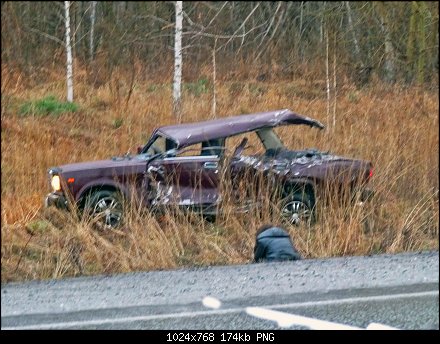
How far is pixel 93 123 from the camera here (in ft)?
64.1

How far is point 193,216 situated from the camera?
1107cm

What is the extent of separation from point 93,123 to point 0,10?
636 cm

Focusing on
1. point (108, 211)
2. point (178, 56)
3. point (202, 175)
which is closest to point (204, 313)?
point (108, 211)

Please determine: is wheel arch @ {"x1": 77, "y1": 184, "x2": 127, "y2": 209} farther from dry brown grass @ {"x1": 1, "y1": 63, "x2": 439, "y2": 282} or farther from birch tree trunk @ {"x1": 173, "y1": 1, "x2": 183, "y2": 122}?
birch tree trunk @ {"x1": 173, "y1": 1, "x2": 183, "y2": 122}

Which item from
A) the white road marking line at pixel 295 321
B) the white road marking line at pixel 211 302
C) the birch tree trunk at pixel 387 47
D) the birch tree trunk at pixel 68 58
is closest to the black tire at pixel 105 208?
the white road marking line at pixel 211 302

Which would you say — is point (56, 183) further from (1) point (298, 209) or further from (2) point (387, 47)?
(2) point (387, 47)

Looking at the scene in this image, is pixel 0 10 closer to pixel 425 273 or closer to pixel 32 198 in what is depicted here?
pixel 32 198

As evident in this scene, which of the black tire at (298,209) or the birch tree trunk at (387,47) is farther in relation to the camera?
the birch tree trunk at (387,47)

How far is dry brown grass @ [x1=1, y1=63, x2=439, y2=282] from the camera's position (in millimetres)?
9797

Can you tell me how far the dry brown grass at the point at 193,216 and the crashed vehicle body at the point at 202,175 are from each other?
38cm

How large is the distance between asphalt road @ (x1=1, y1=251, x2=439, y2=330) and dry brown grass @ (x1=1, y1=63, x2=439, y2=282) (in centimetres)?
150

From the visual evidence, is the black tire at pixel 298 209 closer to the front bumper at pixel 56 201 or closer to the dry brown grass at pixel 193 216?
the dry brown grass at pixel 193 216

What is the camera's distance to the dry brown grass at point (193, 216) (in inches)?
386

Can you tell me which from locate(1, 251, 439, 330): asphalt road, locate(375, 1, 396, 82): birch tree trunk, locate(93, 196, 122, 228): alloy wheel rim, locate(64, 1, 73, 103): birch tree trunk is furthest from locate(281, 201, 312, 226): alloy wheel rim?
locate(64, 1, 73, 103): birch tree trunk
